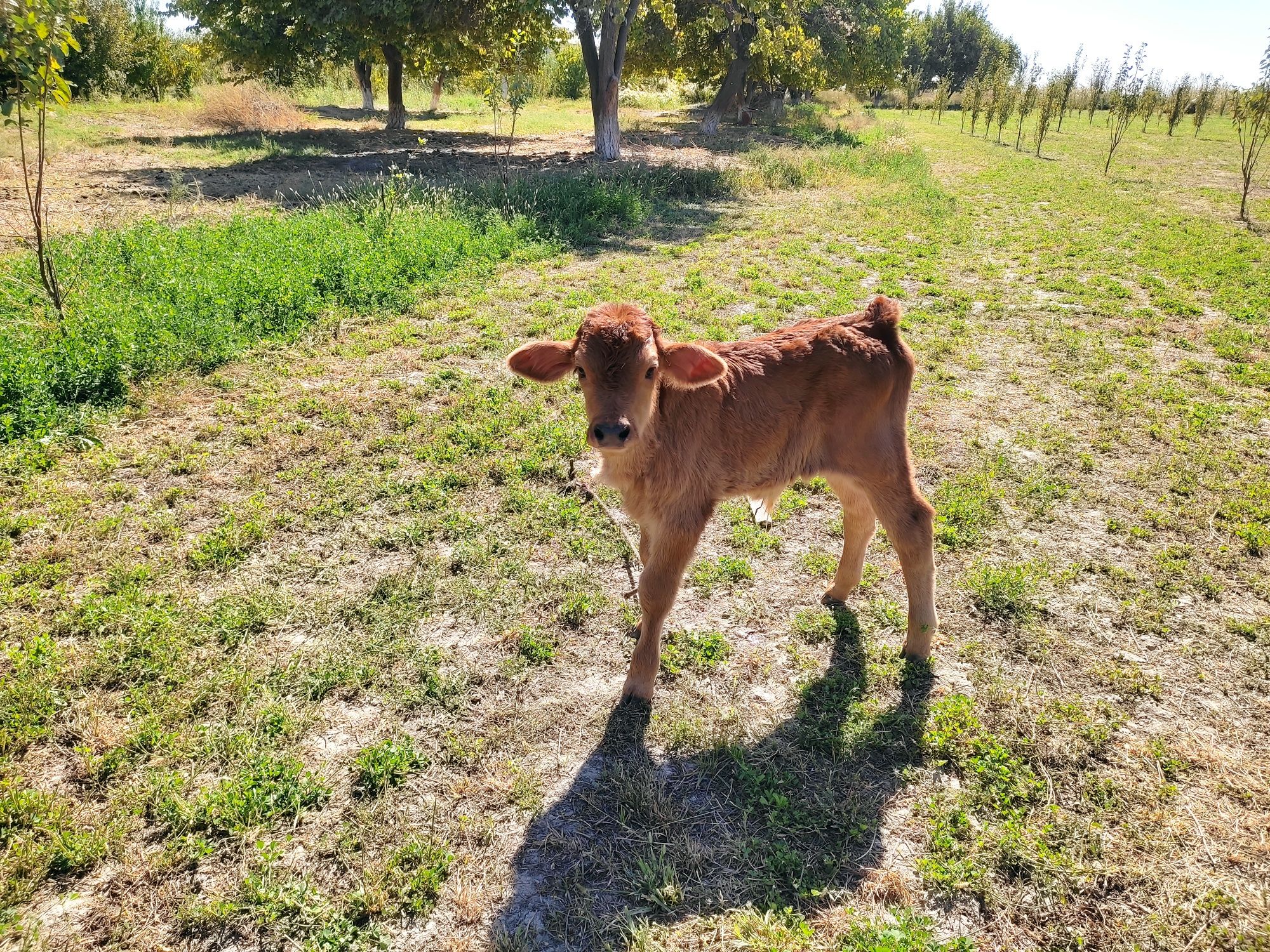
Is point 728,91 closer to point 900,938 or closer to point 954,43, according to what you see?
point 900,938

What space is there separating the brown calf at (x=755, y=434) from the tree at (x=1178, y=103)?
4758cm

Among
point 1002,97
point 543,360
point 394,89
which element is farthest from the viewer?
point 1002,97

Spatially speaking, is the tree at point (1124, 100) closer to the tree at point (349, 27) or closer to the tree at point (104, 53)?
the tree at point (349, 27)

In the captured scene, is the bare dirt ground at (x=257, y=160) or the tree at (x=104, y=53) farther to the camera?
the tree at (x=104, y=53)

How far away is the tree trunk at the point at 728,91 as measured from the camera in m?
30.5

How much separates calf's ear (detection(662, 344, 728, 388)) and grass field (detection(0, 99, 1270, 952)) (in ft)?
5.61

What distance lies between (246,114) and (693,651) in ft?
99.1

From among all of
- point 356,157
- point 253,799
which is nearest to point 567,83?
point 356,157

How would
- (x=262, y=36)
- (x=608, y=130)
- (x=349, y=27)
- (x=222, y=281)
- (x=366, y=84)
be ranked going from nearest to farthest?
(x=222, y=281) → (x=349, y=27) → (x=608, y=130) → (x=262, y=36) → (x=366, y=84)

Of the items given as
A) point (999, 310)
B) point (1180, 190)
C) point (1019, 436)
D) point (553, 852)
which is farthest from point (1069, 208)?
point (553, 852)

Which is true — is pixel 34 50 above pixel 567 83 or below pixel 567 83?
below

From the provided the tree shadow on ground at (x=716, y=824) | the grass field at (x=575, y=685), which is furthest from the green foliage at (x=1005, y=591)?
the tree shadow on ground at (x=716, y=824)

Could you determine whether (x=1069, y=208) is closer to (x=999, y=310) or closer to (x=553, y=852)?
(x=999, y=310)

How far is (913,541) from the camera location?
3.92 m
